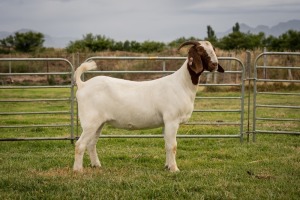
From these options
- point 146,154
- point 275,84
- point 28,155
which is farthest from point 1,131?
point 275,84

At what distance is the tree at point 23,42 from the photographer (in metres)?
48.0

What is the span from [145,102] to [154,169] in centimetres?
114

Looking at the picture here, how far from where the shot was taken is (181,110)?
7.49m

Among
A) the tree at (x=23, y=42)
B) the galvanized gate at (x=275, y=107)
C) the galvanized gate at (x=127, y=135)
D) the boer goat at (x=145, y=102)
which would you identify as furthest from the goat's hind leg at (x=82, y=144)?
the tree at (x=23, y=42)

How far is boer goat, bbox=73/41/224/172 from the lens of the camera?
24.2ft

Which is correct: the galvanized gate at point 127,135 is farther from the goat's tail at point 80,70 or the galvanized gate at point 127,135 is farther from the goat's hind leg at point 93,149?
the goat's hind leg at point 93,149

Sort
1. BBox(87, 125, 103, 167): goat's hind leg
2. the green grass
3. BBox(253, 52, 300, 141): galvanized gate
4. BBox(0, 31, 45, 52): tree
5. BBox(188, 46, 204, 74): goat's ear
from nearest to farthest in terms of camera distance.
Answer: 1. the green grass
2. BBox(188, 46, 204, 74): goat's ear
3. BBox(87, 125, 103, 167): goat's hind leg
4. BBox(253, 52, 300, 141): galvanized gate
5. BBox(0, 31, 45, 52): tree

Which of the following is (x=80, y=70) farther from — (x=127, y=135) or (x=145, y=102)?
(x=127, y=135)

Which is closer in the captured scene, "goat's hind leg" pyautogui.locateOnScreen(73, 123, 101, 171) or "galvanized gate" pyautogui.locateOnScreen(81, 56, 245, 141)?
"goat's hind leg" pyautogui.locateOnScreen(73, 123, 101, 171)

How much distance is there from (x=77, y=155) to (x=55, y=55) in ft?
101

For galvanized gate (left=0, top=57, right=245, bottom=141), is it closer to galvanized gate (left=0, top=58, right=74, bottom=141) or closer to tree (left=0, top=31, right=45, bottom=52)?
galvanized gate (left=0, top=58, right=74, bottom=141)

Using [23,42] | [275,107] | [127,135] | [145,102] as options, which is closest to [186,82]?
[145,102]

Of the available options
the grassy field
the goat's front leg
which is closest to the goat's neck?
the goat's front leg

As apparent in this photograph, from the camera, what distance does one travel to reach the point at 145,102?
754 centimetres
